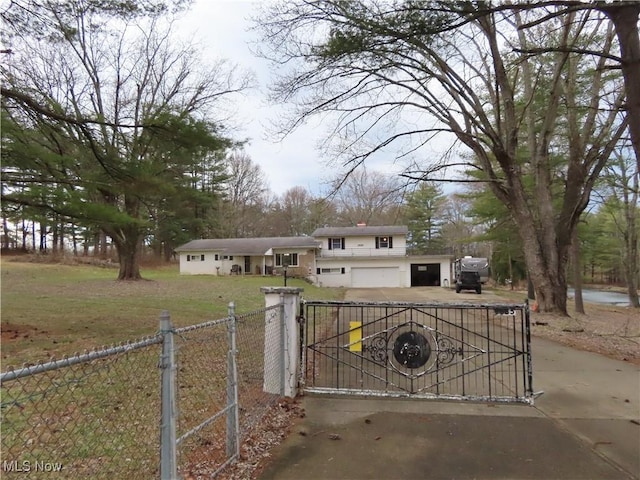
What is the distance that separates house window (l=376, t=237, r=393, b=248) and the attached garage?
8.46ft

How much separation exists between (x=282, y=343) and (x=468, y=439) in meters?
2.17

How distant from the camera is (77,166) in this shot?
9.33m

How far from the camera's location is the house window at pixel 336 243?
37.7 metres

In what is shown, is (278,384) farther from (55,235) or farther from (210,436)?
(55,235)

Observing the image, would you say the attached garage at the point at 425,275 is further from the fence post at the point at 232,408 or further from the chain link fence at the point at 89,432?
the fence post at the point at 232,408

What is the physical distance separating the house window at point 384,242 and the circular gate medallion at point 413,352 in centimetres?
3191

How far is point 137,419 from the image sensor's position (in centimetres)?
405

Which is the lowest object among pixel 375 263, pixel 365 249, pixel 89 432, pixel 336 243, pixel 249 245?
pixel 89 432

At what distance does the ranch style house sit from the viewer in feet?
119

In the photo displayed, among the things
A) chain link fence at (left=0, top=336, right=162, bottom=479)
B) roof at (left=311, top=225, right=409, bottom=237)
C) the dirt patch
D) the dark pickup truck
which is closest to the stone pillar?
chain link fence at (left=0, top=336, right=162, bottom=479)

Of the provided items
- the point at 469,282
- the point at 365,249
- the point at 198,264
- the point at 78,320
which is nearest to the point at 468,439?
the point at 78,320

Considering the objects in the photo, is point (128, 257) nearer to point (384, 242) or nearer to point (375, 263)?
point (375, 263)

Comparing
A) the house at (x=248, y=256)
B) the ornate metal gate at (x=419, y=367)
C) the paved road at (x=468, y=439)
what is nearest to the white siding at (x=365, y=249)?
the house at (x=248, y=256)

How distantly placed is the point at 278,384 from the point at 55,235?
170ft
